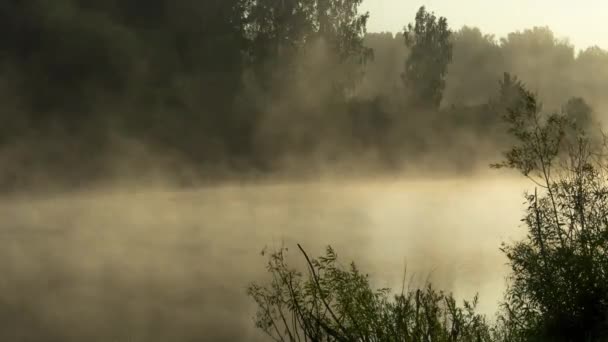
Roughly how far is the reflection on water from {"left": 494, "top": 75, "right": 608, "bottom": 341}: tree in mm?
3472

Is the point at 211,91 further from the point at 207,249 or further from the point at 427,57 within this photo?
the point at 207,249

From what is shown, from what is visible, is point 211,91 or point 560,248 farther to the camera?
point 211,91

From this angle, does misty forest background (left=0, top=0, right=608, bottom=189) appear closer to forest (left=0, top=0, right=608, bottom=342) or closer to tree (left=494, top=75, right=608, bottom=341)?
forest (left=0, top=0, right=608, bottom=342)

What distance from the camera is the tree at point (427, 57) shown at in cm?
8469

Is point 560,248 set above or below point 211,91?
below

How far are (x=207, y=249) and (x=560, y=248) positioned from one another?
129 meters

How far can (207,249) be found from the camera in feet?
474

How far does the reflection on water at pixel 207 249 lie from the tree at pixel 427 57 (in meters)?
18.1

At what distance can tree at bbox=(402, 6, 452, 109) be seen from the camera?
84.7 m

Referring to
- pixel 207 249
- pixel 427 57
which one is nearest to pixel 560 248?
pixel 427 57

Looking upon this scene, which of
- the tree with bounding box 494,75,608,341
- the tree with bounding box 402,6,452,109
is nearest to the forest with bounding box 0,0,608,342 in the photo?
the tree with bounding box 402,6,452,109

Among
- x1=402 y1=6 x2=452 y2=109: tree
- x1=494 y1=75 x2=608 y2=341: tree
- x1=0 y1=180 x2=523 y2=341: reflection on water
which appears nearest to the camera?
x1=494 y1=75 x2=608 y2=341: tree

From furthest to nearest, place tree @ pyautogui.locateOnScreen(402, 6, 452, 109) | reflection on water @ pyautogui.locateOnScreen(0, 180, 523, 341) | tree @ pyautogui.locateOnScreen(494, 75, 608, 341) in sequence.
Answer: tree @ pyautogui.locateOnScreen(402, 6, 452, 109)
reflection on water @ pyautogui.locateOnScreen(0, 180, 523, 341)
tree @ pyautogui.locateOnScreen(494, 75, 608, 341)

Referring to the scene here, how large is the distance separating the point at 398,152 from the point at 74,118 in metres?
49.1
